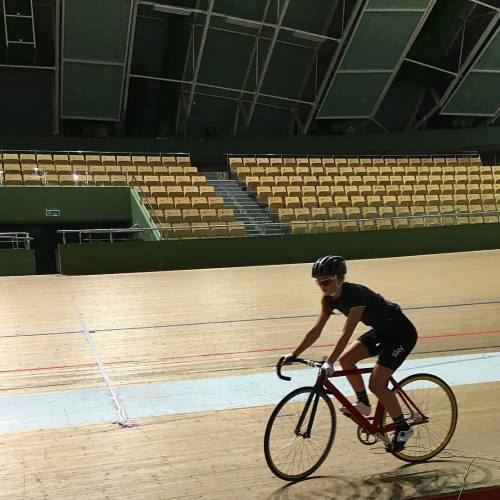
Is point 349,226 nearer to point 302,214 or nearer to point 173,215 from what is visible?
point 302,214

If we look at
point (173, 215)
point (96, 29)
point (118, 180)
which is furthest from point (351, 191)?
point (96, 29)

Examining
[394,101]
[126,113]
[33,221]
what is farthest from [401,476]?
[394,101]

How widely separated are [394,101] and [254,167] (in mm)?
8144

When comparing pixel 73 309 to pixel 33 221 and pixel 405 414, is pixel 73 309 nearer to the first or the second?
pixel 405 414

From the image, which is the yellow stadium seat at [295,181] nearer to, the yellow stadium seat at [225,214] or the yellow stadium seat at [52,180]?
the yellow stadium seat at [225,214]

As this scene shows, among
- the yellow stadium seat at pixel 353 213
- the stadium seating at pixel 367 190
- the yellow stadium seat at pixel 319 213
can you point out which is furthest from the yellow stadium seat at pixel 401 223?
the yellow stadium seat at pixel 319 213

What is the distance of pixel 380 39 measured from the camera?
18703 millimetres

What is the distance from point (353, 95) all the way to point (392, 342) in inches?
740

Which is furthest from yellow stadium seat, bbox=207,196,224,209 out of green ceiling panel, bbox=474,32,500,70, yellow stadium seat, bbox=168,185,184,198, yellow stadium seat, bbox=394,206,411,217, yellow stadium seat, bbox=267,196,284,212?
green ceiling panel, bbox=474,32,500,70

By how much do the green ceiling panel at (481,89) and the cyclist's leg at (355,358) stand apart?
19.7 meters

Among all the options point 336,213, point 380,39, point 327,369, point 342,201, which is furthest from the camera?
point 380,39

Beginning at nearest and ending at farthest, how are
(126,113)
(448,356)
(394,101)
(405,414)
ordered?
(405,414)
(448,356)
(126,113)
(394,101)

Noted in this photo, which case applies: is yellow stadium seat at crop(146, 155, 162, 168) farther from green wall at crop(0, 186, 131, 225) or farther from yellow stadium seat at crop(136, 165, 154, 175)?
green wall at crop(0, 186, 131, 225)

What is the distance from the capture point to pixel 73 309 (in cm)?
793
